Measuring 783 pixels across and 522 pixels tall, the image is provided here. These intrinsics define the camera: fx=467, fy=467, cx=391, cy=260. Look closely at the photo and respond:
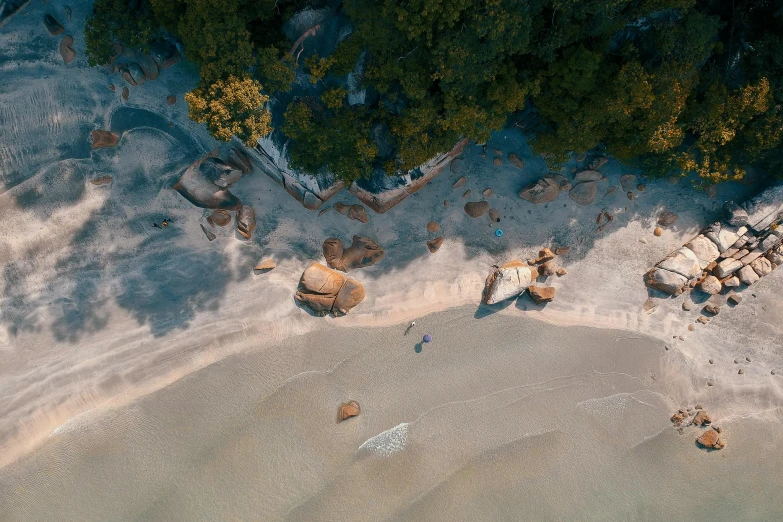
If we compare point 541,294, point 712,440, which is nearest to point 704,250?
point 541,294

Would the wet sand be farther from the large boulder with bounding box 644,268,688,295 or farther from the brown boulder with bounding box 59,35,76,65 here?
the brown boulder with bounding box 59,35,76,65

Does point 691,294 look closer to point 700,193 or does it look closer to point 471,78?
point 700,193

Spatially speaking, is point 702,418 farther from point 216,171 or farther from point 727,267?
point 216,171

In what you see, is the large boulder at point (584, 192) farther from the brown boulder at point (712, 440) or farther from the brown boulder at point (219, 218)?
the brown boulder at point (219, 218)

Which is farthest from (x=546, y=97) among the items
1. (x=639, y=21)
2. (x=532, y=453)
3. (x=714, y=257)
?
(x=532, y=453)

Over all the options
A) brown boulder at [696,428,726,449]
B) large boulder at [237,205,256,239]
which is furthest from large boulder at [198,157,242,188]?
brown boulder at [696,428,726,449]

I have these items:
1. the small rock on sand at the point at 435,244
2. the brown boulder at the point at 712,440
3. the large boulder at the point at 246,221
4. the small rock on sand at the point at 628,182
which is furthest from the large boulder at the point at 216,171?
the brown boulder at the point at 712,440
